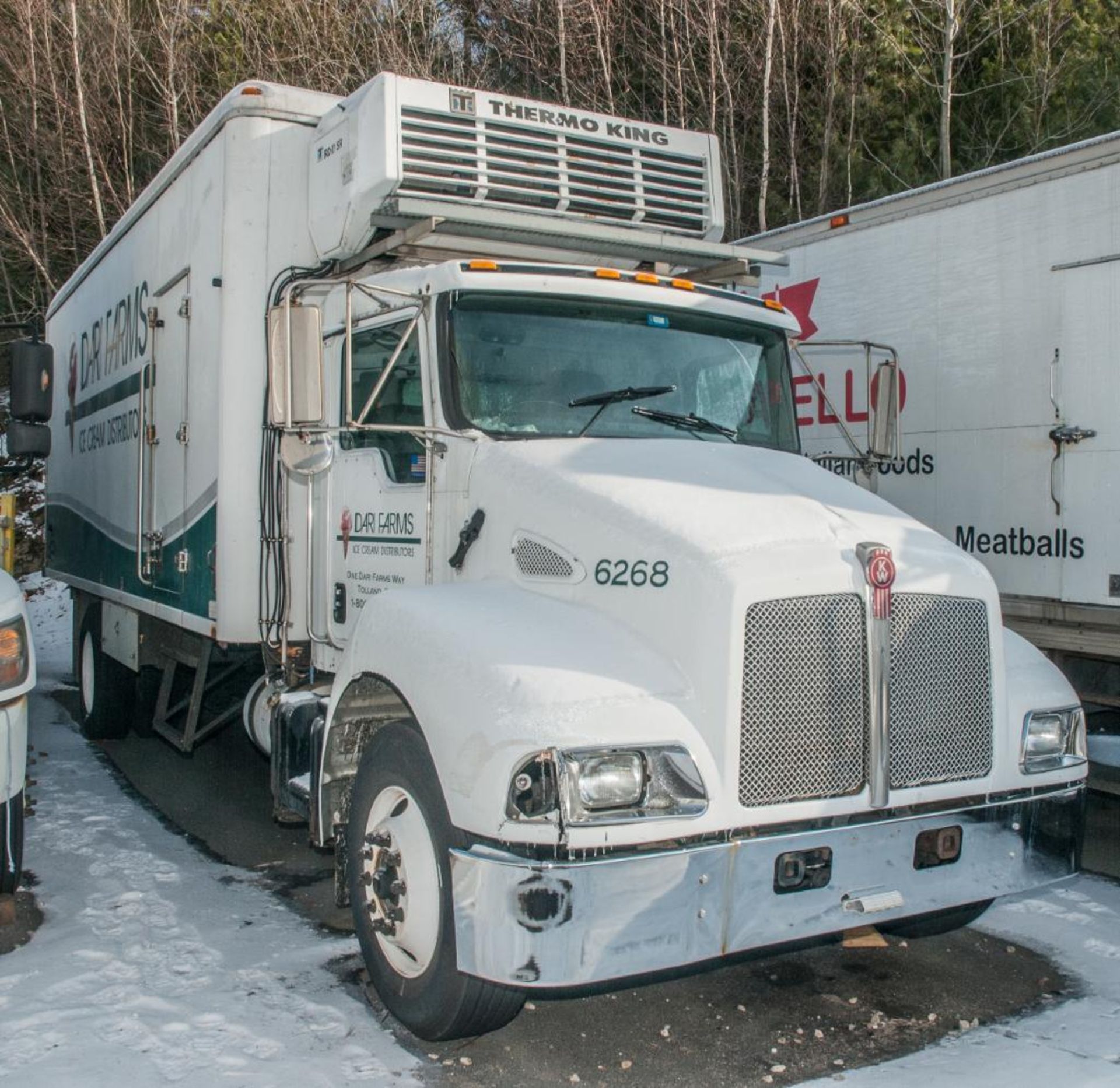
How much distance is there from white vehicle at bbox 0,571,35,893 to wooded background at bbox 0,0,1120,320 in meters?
13.7

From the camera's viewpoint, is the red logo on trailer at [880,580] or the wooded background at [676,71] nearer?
the red logo on trailer at [880,580]

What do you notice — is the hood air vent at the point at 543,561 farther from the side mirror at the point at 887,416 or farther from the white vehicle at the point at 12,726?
the white vehicle at the point at 12,726

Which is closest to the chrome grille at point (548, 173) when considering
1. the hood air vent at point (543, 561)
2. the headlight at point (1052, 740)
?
the hood air vent at point (543, 561)

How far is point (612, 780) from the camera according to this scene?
11.4 feet

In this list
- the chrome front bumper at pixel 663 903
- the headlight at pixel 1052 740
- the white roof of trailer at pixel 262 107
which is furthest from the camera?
the white roof of trailer at pixel 262 107

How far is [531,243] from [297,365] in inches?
62.7

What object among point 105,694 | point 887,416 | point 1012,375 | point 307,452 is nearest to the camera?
point 307,452

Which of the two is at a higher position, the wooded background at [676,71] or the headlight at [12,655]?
the wooded background at [676,71]

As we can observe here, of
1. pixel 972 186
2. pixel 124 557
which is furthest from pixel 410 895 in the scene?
pixel 972 186

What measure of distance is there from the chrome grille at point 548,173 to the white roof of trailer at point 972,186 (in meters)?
1.83

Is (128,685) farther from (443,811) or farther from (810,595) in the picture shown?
(810,595)

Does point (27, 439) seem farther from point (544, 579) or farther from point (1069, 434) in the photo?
point (1069, 434)

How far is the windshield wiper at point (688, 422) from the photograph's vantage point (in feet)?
16.0

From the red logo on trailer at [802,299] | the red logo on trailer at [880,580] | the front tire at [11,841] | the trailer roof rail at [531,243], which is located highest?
the red logo on trailer at [802,299]
